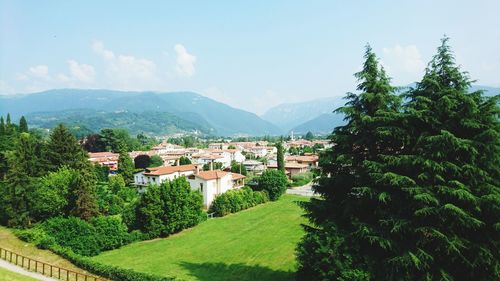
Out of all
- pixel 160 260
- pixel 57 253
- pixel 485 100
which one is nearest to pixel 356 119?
pixel 485 100

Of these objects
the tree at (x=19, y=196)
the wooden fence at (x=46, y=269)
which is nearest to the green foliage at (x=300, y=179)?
the tree at (x=19, y=196)

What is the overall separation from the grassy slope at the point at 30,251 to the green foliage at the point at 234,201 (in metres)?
21.9

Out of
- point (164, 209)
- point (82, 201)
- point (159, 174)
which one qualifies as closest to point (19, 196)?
point (82, 201)

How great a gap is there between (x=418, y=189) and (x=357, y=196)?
3375 mm

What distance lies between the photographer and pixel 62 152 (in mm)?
50719

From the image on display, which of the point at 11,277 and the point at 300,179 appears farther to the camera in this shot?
the point at 300,179

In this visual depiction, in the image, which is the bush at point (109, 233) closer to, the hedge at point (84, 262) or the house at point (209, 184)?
the hedge at point (84, 262)

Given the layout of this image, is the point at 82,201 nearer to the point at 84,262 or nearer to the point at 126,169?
the point at 84,262

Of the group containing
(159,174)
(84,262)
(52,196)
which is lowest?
(84,262)

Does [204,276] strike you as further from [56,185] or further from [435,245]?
[56,185]

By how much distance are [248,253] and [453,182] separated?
1994 centimetres

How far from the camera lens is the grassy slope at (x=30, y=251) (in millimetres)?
28987

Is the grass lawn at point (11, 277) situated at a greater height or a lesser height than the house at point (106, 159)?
lesser

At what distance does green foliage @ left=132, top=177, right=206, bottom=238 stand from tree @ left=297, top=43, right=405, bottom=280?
22.7 metres
